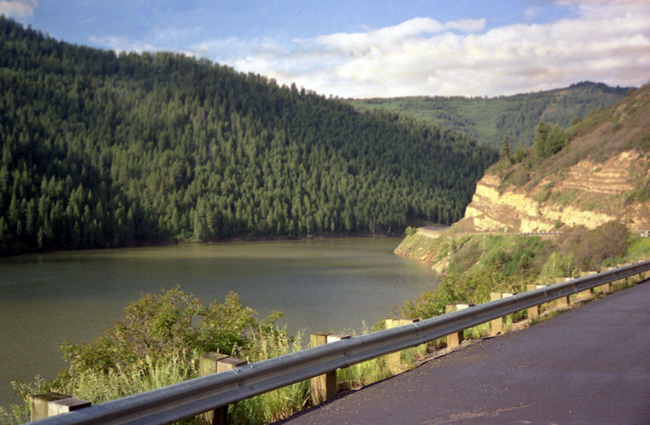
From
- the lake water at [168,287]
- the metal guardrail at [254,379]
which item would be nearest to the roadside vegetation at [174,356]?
the metal guardrail at [254,379]

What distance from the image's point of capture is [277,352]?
25.9 ft

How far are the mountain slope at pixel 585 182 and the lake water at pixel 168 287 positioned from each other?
1180cm

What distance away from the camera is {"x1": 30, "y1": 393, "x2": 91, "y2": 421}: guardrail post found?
410 cm

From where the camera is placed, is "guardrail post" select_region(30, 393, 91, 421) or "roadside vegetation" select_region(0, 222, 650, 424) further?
"roadside vegetation" select_region(0, 222, 650, 424)

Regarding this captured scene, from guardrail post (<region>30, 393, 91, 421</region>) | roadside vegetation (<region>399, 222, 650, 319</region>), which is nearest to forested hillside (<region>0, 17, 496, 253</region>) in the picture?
roadside vegetation (<region>399, 222, 650, 319</region>)

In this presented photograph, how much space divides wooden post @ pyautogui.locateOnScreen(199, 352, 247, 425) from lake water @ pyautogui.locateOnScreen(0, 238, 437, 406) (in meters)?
17.4

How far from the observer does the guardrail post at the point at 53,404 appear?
4098 millimetres

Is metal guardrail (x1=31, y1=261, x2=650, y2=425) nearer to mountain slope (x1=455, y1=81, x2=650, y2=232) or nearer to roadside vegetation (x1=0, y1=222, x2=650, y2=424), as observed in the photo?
roadside vegetation (x1=0, y1=222, x2=650, y2=424)

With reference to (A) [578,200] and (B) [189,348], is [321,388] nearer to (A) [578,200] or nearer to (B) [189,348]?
(B) [189,348]

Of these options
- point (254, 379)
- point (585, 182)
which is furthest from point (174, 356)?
point (585, 182)

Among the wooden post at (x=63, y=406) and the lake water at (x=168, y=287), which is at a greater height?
the wooden post at (x=63, y=406)

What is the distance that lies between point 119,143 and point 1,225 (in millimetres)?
90280

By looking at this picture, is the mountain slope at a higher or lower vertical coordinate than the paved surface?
A: higher

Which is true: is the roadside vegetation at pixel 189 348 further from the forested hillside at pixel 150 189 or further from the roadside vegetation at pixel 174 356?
the forested hillside at pixel 150 189
